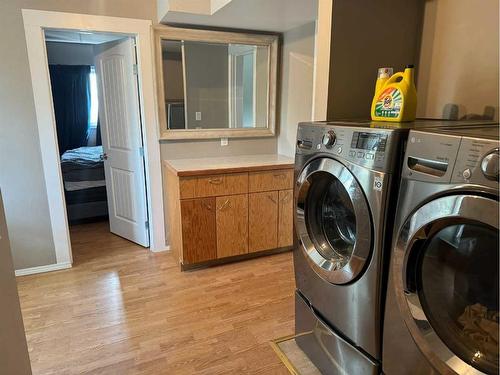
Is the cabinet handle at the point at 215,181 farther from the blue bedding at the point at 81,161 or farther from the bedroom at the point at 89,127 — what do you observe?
the blue bedding at the point at 81,161

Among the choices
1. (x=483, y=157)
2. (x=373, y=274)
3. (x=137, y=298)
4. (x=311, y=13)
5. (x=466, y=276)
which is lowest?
(x=137, y=298)

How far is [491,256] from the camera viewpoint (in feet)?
2.85

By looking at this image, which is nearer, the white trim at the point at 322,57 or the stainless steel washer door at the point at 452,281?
the stainless steel washer door at the point at 452,281

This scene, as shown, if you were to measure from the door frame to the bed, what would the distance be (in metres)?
1.15

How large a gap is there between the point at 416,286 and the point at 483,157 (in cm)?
46

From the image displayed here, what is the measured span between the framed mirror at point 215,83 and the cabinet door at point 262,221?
0.74 meters

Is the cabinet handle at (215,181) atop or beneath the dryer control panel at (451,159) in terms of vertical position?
beneath

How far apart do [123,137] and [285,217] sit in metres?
1.69

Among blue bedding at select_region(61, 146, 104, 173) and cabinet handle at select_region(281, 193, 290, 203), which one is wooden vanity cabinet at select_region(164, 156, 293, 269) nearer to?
cabinet handle at select_region(281, 193, 290, 203)

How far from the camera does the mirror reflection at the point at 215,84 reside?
2.98 m

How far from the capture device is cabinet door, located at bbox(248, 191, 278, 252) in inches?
113

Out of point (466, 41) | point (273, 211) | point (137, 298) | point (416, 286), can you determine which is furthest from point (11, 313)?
point (466, 41)

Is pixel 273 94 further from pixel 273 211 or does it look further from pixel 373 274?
pixel 373 274

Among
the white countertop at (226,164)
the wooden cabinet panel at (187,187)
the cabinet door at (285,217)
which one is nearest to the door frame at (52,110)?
the white countertop at (226,164)
